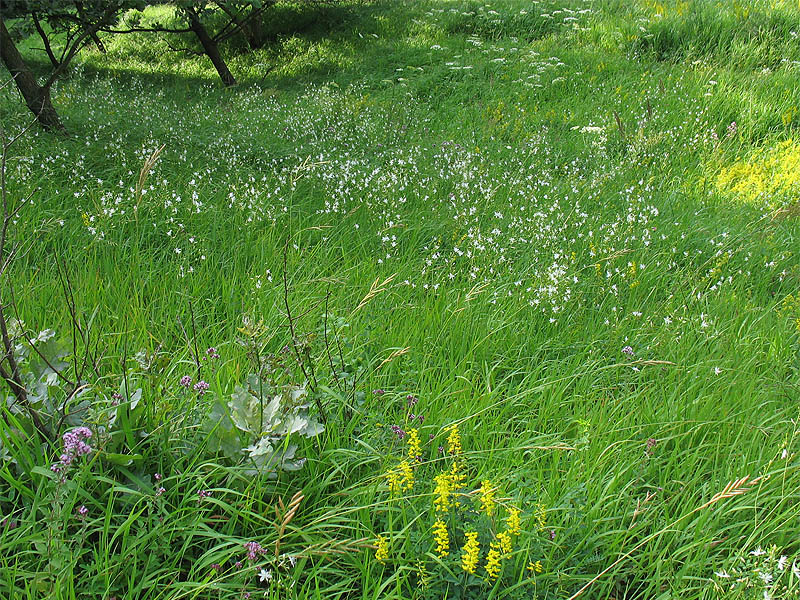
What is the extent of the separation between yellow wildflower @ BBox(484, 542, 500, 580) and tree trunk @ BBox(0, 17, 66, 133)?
5980 mm

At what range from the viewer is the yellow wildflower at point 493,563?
5.68 ft

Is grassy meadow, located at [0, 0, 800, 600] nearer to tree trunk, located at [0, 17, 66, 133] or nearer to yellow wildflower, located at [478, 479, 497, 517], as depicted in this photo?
yellow wildflower, located at [478, 479, 497, 517]

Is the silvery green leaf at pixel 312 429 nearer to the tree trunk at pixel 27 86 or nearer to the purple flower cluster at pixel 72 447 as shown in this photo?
the purple flower cluster at pixel 72 447

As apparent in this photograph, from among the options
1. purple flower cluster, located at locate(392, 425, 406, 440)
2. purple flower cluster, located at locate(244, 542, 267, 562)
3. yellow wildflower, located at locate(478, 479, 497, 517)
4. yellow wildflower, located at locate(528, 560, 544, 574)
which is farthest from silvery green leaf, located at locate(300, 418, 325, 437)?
yellow wildflower, located at locate(528, 560, 544, 574)

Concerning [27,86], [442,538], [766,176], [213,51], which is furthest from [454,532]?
[213,51]

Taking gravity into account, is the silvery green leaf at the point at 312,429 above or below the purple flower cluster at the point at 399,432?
above

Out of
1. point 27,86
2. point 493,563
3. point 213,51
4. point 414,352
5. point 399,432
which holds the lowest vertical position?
point 414,352

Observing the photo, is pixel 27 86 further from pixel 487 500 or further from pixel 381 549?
pixel 487 500

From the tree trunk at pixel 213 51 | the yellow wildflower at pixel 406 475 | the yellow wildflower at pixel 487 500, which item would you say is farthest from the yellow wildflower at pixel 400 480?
the tree trunk at pixel 213 51

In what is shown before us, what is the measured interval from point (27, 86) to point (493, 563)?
6722 mm

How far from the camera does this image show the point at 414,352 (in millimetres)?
3031

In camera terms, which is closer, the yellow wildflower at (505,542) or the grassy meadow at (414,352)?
the yellow wildflower at (505,542)

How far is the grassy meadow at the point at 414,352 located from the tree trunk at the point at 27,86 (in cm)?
39

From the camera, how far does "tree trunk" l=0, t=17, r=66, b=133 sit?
5727 millimetres
